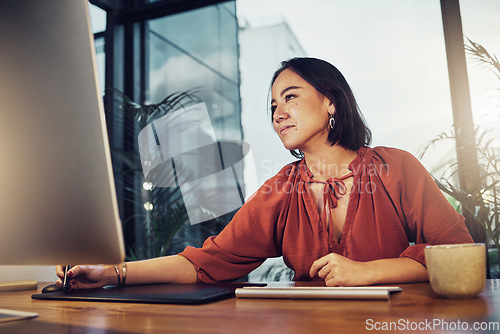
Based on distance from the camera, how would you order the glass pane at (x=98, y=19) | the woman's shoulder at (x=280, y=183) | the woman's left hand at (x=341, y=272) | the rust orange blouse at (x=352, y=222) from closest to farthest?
the woman's left hand at (x=341, y=272)
the rust orange blouse at (x=352, y=222)
the woman's shoulder at (x=280, y=183)
the glass pane at (x=98, y=19)

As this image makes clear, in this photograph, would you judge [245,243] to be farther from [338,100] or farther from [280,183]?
[338,100]

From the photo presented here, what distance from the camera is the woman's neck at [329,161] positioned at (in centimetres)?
165

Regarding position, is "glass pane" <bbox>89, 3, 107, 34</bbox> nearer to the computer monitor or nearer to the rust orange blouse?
the rust orange blouse

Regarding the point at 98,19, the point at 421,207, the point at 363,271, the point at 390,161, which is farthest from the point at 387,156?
the point at 98,19

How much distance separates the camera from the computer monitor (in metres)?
0.56

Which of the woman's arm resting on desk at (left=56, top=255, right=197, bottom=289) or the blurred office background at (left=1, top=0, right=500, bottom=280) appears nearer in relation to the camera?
the woman's arm resting on desk at (left=56, top=255, right=197, bottom=289)

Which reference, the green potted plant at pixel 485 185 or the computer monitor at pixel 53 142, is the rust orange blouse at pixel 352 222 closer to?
the computer monitor at pixel 53 142

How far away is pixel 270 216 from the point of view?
1.53 metres

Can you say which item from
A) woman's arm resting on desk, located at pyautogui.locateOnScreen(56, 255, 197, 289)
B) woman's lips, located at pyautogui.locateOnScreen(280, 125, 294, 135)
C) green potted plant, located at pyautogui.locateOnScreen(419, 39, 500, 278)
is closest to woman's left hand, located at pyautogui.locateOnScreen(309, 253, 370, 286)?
woman's arm resting on desk, located at pyautogui.locateOnScreen(56, 255, 197, 289)

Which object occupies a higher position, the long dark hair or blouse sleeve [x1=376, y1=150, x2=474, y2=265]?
the long dark hair

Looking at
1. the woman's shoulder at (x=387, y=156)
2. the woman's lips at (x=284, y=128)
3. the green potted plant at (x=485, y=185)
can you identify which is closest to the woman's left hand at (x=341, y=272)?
the woman's shoulder at (x=387, y=156)

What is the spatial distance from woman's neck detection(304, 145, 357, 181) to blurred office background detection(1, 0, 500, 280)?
103cm

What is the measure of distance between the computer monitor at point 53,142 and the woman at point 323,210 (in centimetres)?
45

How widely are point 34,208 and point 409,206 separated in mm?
1160
